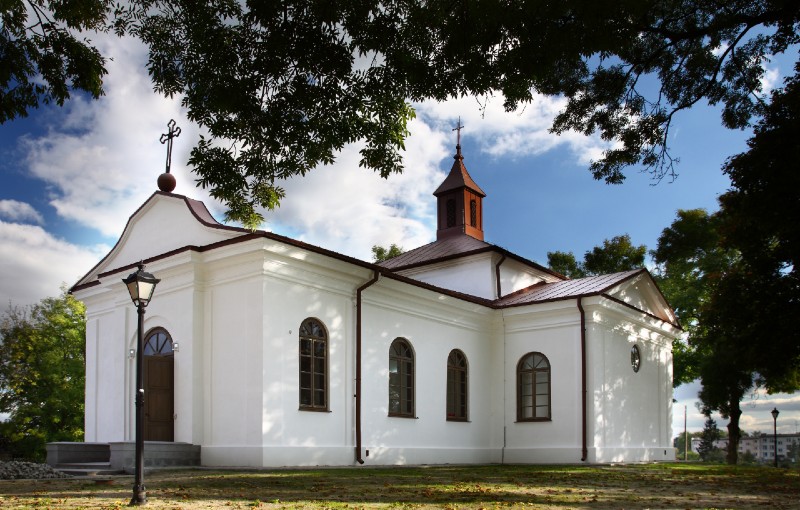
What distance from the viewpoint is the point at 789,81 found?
1252 centimetres

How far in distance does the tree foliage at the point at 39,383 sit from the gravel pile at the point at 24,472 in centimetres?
2245

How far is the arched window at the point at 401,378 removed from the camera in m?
17.8

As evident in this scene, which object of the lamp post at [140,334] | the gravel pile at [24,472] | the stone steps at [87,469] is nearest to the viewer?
the lamp post at [140,334]

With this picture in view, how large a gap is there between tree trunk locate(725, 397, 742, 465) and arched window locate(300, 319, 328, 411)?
2051cm

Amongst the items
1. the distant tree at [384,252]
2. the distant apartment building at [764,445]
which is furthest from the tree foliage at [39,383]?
the distant apartment building at [764,445]

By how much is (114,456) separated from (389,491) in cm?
607

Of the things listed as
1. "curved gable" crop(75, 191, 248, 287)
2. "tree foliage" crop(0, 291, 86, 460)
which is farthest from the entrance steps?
"tree foliage" crop(0, 291, 86, 460)

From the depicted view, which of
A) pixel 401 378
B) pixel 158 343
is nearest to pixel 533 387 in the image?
pixel 401 378

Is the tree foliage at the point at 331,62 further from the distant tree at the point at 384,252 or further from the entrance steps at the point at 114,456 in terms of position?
the distant tree at the point at 384,252

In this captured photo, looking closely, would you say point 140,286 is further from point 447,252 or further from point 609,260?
point 609,260

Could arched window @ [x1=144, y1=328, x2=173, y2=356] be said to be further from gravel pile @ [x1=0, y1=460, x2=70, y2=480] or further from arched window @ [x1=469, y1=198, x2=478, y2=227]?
arched window @ [x1=469, y1=198, x2=478, y2=227]

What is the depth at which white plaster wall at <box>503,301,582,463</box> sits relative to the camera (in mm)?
19797

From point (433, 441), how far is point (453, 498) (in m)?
9.30

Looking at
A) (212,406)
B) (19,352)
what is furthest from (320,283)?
(19,352)
